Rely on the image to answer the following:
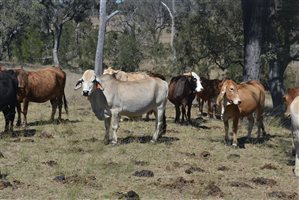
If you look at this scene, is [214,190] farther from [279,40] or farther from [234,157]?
[279,40]

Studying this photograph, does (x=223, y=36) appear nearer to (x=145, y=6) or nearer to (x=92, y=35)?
(x=92, y=35)

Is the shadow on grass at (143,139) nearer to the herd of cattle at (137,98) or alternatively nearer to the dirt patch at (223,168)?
the herd of cattle at (137,98)

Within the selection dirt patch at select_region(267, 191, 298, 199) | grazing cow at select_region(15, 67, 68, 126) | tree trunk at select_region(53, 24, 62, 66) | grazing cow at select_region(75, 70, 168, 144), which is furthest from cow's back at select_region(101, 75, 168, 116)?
tree trunk at select_region(53, 24, 62, 66)

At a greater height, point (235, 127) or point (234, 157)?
point (235, 127)

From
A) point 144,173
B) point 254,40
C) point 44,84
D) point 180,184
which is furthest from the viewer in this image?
point 254,40

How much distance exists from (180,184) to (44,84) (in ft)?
22.6

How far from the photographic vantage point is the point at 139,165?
31.5 feet

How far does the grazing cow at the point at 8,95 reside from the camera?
465 inches

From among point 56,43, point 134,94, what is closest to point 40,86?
point 134,94

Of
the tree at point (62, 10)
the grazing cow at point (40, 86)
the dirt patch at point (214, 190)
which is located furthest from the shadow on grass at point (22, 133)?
the tree at point (62, 10)

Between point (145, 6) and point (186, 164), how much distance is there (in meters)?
66.1

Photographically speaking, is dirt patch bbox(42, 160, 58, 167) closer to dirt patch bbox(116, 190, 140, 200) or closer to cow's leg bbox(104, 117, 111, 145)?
cow's leg bbox(104, 117, 111, 145)

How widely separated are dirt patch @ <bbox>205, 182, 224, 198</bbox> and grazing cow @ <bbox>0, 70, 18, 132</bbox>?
5.65m

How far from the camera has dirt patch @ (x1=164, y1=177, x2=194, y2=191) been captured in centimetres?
812
